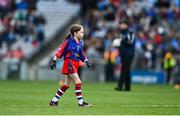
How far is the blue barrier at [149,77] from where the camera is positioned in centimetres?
3600

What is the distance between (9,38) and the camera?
41125 mm

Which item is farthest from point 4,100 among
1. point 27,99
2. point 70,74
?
point 70,74

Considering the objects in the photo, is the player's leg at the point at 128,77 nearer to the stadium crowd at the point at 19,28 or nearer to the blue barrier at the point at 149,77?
the blue barrier at the point at 149,77

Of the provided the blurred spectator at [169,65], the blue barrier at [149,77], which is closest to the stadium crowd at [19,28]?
the blue barrier at [149,77]

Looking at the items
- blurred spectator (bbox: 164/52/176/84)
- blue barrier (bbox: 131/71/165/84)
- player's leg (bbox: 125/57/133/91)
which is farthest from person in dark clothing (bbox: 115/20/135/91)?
blue barrier (bbox: 131/71/165/84)

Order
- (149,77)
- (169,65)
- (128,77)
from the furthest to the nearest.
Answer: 1. (149,77)
2. (169,65)
3. (128,77)

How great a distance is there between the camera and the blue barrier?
118 ft

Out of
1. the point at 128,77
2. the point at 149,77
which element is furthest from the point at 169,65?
the point at 128,77

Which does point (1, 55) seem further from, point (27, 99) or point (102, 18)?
point (27, 99)

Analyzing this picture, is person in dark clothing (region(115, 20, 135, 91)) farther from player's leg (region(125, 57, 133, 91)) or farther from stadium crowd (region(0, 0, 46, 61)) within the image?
stadium crowd (region(0, 0, 46, 61))

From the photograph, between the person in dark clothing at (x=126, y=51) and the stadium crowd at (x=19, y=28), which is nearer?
the person in dark clothing at (x=126, y=51)

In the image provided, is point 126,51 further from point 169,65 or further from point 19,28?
point 19,28

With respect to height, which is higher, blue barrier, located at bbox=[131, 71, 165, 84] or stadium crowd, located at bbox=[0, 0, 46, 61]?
stadium crowd, located at bbox=[0, 0, 46, 61]

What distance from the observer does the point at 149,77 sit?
36281 mm
